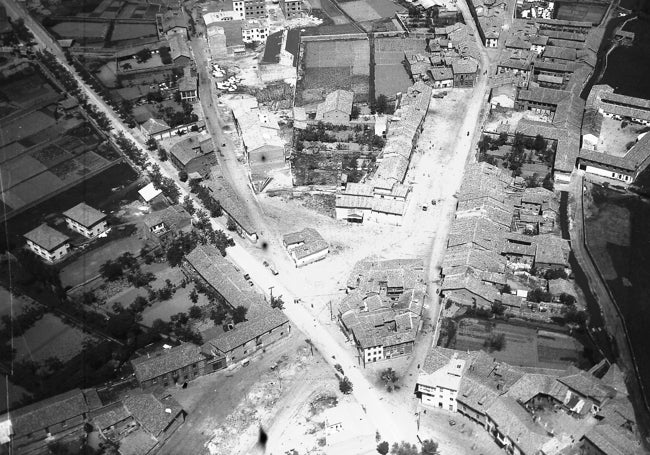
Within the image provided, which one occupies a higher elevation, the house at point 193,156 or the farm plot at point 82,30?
the farm plot at point 82,30

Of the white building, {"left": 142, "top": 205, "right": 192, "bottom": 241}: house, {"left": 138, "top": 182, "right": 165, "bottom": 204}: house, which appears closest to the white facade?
{"left": 142, "top": 205, "right": 192, "bottom": 241}: house

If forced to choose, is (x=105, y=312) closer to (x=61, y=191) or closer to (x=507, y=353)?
(x=61, y=191)

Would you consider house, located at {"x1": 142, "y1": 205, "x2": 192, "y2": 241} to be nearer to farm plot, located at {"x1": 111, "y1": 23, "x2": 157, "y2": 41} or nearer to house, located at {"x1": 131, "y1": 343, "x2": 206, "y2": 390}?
house, located at {"x1": 131, "y1": 343, "x2": 206, "y2": 390}

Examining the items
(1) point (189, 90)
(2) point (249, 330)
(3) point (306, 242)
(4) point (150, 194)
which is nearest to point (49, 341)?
(2) point (249, 330)

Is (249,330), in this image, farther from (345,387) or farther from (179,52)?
(179,52)

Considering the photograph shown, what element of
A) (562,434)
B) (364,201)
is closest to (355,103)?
(364,201)

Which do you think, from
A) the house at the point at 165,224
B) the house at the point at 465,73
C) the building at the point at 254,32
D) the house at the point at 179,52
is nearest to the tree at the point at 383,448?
the house at the point at 165,224

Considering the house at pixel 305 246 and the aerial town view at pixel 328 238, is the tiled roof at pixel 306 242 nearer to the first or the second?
the house at pixel 305 246
